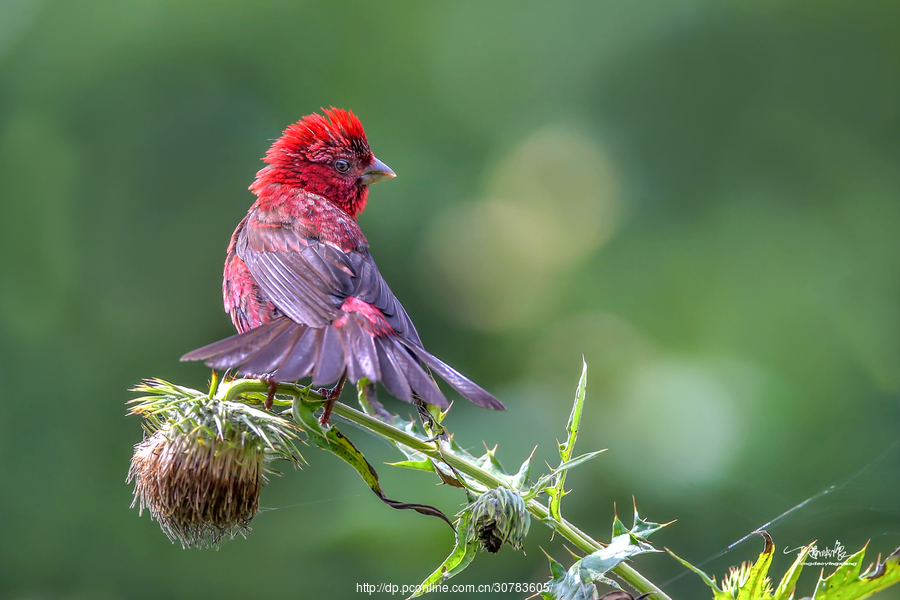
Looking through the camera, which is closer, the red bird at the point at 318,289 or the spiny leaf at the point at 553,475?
the spiny leaf at the point at 553,475

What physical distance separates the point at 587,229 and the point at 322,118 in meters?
2.26

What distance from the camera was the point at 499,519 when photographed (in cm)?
199

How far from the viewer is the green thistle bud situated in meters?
1.99

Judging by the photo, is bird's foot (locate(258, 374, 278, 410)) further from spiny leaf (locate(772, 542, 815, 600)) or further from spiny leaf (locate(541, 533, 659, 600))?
spiny leaf (locate(772, 542, 815, 600))

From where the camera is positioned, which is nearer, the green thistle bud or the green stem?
the green stem

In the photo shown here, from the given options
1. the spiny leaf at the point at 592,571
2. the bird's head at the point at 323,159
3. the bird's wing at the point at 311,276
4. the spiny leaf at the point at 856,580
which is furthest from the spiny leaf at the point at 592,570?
the bird's head at the point at 323,159

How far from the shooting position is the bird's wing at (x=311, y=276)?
261 centimetres

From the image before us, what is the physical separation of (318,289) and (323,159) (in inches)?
47.5

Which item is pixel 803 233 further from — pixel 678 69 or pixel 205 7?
pixel 205 7

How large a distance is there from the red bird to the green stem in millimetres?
68

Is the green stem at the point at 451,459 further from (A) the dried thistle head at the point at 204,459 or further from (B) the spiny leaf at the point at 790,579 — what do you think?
(B) the spiny leaf at the point at 790,579

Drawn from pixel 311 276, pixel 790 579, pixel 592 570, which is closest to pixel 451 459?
pixel 592 570

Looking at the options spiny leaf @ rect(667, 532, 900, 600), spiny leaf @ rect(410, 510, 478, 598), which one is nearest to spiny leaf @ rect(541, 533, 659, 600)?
spiny leaf @ rect(667, 532, 900, 600)

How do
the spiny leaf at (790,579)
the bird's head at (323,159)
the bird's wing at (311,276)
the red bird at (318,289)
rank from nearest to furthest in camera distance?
the spiny leaf at (790,579) → the red bird at (318,289) → the bird's wing at (311,276) → the bird's head at (323,159)
